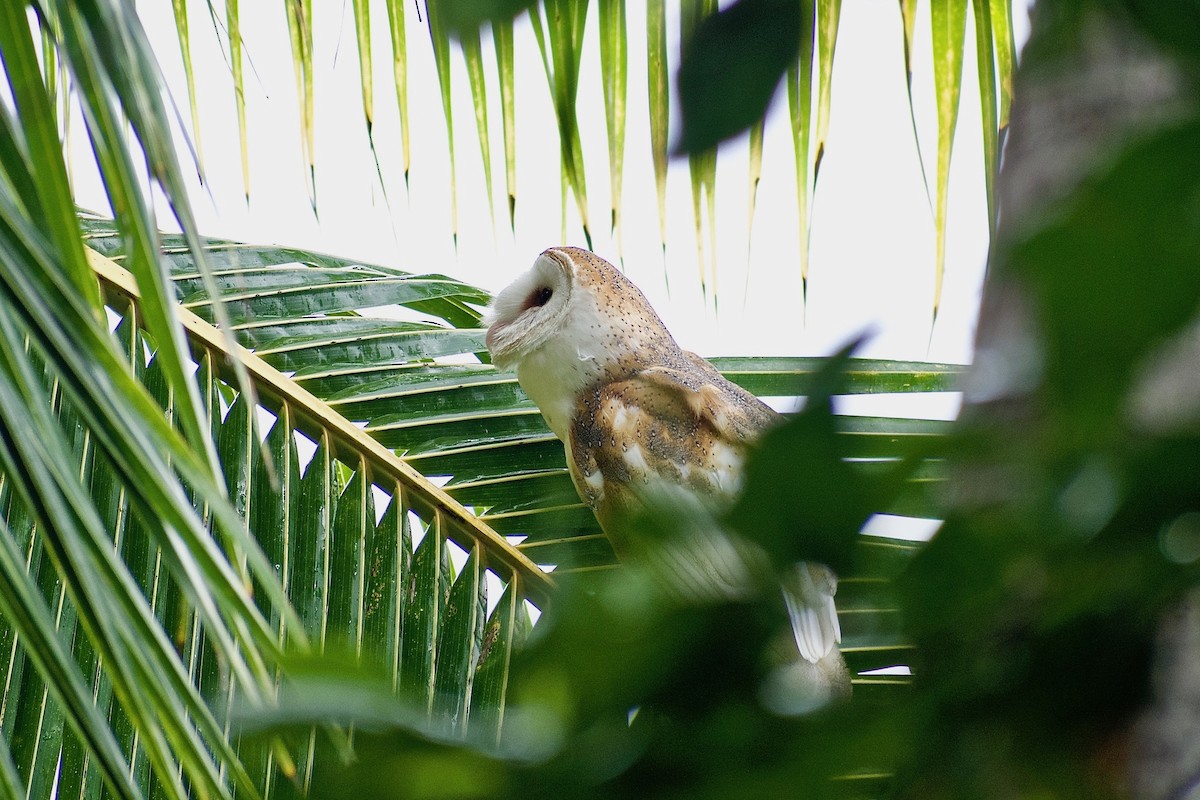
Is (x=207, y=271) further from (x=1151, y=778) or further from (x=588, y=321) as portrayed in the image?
(x=588, y=321)

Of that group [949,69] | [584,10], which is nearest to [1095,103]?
[584,10]

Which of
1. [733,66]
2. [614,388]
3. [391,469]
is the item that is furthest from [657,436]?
[733,66]

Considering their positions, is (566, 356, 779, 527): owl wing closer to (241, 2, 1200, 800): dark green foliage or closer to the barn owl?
the barn owl

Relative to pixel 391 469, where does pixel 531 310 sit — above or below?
above

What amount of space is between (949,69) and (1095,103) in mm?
727

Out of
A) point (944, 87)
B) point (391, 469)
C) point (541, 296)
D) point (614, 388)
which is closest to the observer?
point (944, 87)

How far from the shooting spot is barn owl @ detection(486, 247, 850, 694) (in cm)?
140

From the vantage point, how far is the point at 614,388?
150cm

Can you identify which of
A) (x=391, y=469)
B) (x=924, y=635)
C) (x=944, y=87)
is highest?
(x=944, y=87)

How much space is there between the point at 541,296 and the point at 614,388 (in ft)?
0.83

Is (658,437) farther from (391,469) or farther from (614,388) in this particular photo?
(391,469)

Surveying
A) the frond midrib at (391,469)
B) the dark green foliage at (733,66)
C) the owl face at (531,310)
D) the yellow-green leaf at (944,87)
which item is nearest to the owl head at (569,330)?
the owl face at (531,310)

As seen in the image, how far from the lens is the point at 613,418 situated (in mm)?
1456

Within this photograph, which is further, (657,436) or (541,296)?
(541,296)
